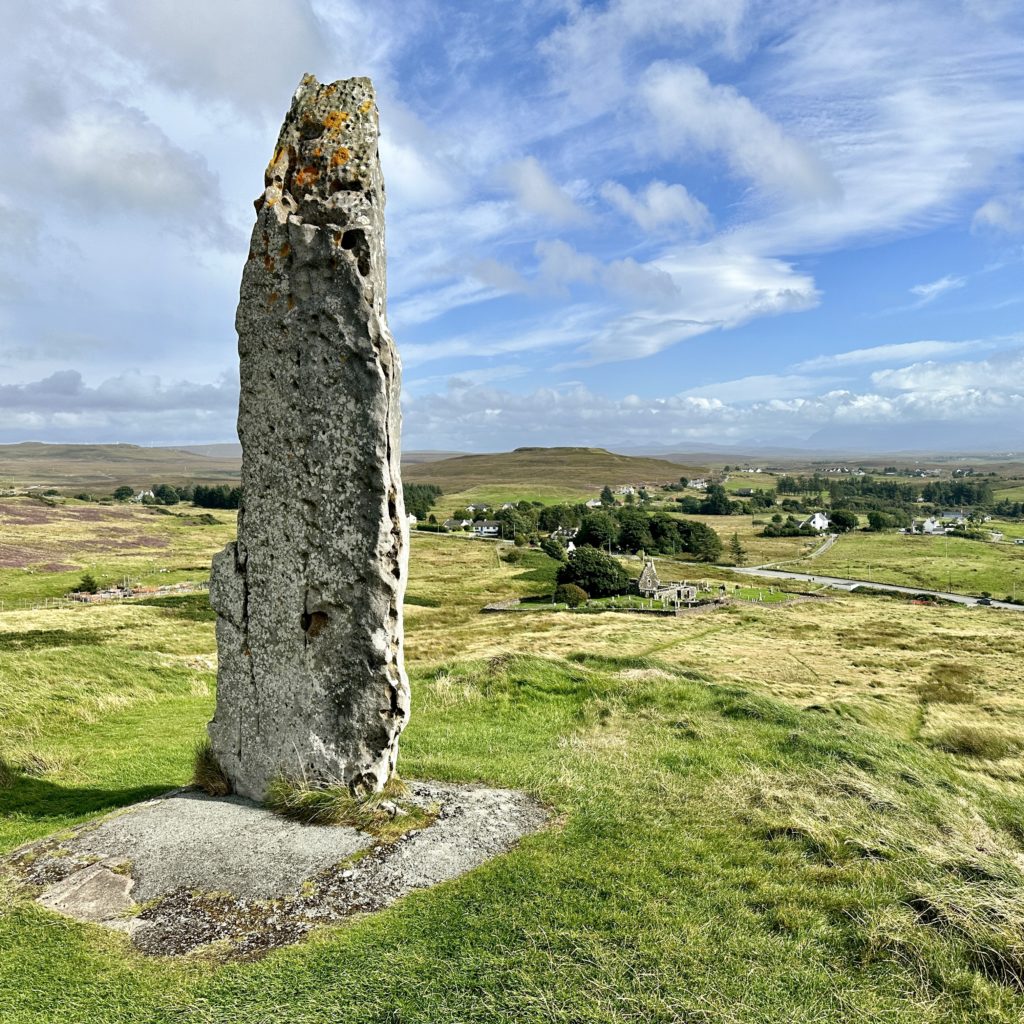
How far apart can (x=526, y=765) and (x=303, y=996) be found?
21.4 ft

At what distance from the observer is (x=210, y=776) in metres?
10.4

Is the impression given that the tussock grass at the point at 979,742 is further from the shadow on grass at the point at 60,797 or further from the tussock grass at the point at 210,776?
the shadow on grass at the point at 60,797

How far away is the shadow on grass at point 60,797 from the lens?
10.4m

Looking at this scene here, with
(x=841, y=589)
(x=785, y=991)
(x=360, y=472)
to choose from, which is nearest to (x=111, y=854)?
(x=360, y=472)

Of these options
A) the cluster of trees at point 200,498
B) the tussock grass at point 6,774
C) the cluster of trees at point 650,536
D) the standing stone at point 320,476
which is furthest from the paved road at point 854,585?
the cluster of trees at point 200,498

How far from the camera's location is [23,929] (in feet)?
23.1

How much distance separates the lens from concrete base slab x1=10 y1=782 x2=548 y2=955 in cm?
721

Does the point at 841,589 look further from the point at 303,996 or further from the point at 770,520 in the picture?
the point at 303,996

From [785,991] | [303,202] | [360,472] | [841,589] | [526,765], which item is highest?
[303,202]

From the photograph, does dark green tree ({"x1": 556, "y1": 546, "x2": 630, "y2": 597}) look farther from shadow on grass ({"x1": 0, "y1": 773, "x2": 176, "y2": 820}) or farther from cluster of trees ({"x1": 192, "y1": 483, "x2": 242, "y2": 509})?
cluster of trees ({"x1": 192, "y1": 483, "x2": 242, "y2": 509})

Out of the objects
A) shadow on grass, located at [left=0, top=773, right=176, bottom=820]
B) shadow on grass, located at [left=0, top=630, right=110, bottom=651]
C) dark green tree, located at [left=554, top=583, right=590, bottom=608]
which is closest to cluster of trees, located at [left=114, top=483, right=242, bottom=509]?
dark green tree, located at [left=554, top=583, right=590, bottom=608]

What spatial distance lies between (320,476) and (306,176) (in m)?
4.45

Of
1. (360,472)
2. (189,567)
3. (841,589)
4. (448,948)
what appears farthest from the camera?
(841,589)

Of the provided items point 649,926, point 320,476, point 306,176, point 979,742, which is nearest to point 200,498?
point 979,742
